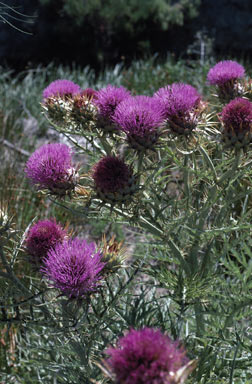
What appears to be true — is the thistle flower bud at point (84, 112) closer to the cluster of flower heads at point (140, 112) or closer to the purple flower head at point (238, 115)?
the cluster of flower heads at point (140, 112)

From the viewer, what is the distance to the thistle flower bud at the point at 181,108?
131cm

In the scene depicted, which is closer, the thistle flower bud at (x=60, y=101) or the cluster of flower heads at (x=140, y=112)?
the cluster of flower heads at (x=140, y=112)

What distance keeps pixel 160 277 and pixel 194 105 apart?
503 millimetres

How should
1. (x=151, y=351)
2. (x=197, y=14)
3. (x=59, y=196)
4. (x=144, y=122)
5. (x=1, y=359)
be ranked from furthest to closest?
(x=197, y=14) → (x=1, y=359) → (x=59, y=196) → (x=144, y=122) → (x=151, y=351)

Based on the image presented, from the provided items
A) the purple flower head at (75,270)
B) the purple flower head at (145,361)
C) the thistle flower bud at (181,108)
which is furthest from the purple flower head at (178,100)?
the purple flower head at (145,361)

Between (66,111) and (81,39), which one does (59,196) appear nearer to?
(66,111)

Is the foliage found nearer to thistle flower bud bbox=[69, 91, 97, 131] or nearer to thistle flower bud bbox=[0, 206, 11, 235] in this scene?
thistle flower bud bbox=[69, 91, 97, 131]

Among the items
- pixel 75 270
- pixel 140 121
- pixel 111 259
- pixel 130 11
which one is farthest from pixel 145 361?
pixel 130 11

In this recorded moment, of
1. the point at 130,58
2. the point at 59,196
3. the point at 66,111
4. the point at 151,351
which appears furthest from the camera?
the point at 130,58

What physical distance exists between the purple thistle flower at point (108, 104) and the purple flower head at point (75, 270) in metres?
0.41

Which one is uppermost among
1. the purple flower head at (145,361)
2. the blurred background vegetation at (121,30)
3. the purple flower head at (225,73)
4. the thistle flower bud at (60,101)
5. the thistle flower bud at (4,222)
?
the blurred background vegetation at (121,30)

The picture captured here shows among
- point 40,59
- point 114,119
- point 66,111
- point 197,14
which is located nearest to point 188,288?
point 114,119

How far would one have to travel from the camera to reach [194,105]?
136cm

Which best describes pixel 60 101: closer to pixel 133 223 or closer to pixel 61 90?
pixel 61 90
